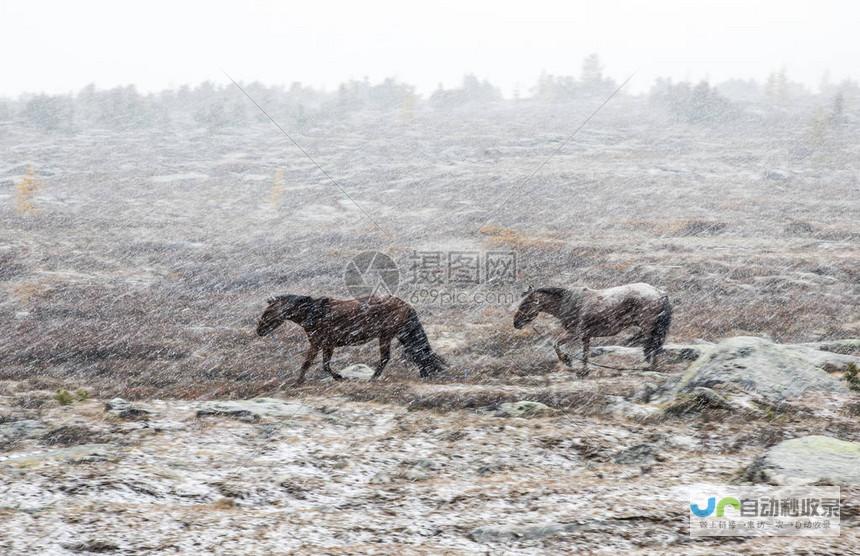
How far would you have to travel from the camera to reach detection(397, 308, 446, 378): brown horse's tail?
13789mm

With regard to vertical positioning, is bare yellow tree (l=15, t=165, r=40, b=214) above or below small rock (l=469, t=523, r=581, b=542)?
above

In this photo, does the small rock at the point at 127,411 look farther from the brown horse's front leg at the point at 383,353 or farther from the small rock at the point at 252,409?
the brown horse's front leg at the point at 383,353

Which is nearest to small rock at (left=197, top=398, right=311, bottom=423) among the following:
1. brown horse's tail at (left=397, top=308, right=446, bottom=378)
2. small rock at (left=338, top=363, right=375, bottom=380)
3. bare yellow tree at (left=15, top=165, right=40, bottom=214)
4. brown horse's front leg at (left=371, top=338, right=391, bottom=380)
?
brown horse's front leg at (left=371, top=338, right=391, bottom=380)

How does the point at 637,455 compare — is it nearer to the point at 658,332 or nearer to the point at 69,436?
the point at 658,332

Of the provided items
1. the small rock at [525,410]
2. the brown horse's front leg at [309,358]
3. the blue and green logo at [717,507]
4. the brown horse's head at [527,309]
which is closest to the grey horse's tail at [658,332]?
the brown horse's head at [527,309]

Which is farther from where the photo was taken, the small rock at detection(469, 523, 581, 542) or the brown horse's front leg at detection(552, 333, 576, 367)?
the brown horse's front leg at detection(552, 333, 576, 367)

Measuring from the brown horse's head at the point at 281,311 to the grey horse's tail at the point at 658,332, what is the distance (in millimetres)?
7918

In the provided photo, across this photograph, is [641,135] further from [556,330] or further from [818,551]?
[818,551]

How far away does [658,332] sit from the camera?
14656mm

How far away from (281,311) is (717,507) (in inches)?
345

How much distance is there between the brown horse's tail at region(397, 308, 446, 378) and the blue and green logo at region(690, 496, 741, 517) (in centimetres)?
751

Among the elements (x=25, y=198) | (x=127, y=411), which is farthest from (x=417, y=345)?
(x=25, y=198)

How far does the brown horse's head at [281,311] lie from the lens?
12789 millimetres

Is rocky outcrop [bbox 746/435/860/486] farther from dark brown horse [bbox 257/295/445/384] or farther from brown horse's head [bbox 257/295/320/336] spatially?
brown horse's head [bbox 257/295/320/336]
